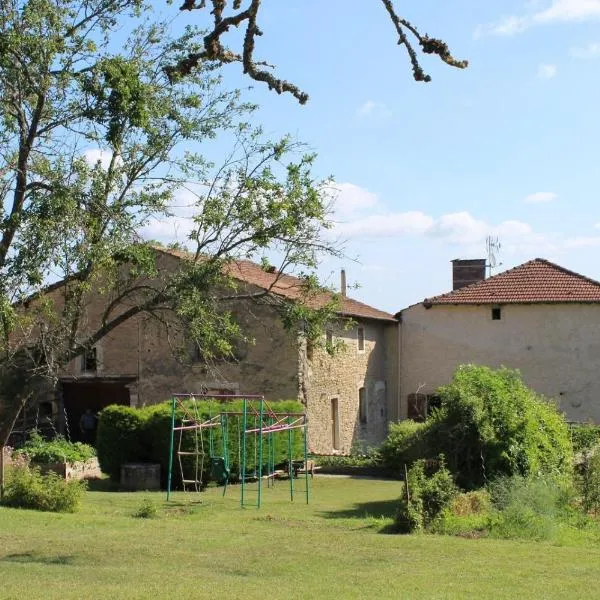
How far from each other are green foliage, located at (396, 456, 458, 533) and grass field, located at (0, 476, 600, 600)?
1.80 ft

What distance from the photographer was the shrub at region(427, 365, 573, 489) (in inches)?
684

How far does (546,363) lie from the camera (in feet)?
107

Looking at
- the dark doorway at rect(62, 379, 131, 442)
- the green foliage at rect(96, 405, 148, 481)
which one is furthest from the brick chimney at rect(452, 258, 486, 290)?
the green foliage at rect(96, 405, 148, 481)

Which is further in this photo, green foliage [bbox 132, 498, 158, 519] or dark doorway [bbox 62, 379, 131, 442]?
dark doorway [bbox 62, 379, 131, 442]

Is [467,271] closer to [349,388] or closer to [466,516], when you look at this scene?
[349,388]

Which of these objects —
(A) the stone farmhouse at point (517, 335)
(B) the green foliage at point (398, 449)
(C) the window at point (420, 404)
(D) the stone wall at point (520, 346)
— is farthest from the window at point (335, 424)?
(B) the green foliage at point (398, 449)

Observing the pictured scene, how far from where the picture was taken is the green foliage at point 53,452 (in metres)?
21.7

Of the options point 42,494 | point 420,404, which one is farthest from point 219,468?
point 420,404

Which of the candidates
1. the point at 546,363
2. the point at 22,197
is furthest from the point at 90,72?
the point at 546,363

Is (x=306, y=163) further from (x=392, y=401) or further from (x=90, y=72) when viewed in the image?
(x=392, y=401)

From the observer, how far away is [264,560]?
11234 millimetres

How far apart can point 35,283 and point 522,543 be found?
7.68m

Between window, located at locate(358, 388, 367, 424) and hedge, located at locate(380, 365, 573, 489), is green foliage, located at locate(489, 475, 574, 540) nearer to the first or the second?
hedge, located at locate(380, 365, 573, 489)

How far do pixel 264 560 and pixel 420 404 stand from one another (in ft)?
77.0
